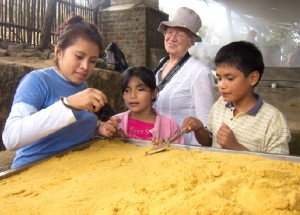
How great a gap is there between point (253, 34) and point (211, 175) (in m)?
13.6

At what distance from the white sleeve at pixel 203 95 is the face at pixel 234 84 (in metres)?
0.37

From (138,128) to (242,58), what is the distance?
0.77m

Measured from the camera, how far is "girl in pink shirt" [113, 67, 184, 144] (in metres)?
2.04

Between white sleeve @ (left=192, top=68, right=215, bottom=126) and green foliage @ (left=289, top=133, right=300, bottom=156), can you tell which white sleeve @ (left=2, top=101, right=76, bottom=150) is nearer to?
white sleeve @ (left=192, top=68, right=215, bottom=126)

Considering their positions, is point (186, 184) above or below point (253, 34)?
below

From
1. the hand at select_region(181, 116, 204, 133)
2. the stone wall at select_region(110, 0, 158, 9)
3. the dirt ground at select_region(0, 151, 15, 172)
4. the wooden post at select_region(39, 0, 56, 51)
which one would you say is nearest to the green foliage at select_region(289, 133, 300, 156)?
the hand at select_region(181, 116, 204, 133)

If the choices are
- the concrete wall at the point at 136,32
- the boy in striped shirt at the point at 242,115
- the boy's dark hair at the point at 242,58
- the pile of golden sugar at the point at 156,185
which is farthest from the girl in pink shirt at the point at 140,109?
the concrete wall at the point at 136,32

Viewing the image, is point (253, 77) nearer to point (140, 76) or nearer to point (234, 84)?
point (234, 84)

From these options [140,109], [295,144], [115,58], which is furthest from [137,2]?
[140,109]

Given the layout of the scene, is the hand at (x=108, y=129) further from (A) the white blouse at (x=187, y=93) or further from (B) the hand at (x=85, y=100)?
(A) the white blouse at (x=187, y=93)

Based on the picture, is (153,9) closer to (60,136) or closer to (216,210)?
(60,136)

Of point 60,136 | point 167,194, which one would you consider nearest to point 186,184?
point 167,194

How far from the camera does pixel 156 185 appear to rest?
90cm

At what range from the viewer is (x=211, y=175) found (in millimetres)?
966
